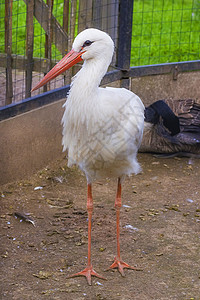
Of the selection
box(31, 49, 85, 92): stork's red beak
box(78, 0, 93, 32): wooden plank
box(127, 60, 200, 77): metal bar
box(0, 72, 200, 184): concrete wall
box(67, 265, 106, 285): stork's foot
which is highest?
box(78, 0, 93, 32): wooden plank

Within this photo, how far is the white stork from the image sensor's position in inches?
165

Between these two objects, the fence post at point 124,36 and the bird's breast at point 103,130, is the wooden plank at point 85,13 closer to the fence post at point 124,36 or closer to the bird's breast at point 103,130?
the fence post at point 124,36

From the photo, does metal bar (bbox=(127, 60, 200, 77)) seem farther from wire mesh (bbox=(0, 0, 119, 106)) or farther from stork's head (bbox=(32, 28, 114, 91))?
stork's head (bbox=(32, 28, 114, 91))

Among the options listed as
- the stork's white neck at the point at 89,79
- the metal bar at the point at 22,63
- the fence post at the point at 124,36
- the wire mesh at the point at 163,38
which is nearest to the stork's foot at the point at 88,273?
the stork's white neck at the point at 89,79

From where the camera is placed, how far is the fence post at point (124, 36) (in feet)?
22.5

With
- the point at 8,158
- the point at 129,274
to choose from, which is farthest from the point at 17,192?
the point at 129,274

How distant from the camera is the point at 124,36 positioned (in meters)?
6.96

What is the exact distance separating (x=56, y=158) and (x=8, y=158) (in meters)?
0.88

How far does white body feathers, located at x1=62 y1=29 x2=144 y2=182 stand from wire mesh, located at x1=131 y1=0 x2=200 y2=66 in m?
4.25

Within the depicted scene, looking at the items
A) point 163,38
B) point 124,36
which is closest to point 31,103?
point 124,36

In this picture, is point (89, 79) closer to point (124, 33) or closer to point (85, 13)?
point (85, 13)

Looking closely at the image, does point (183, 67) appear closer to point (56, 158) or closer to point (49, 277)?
point (56, 158)

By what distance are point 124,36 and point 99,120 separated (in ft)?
9.98

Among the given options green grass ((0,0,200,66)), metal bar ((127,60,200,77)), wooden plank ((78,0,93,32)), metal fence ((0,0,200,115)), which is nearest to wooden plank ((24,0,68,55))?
metal fence ((0,0,200,115))
